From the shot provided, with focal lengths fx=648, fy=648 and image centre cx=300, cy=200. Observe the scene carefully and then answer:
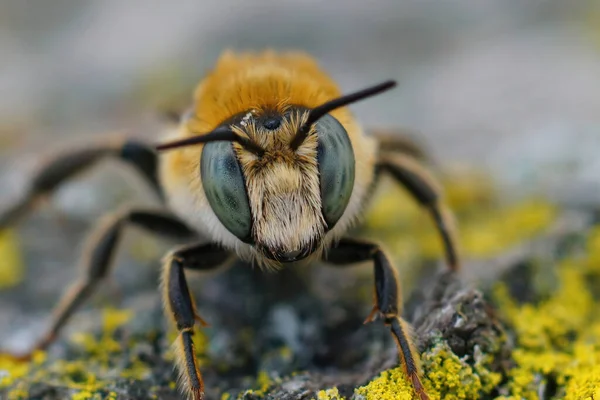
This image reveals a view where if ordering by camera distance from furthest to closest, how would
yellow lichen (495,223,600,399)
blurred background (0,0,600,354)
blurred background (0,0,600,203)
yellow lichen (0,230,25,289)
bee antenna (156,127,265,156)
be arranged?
blurred background (0,0,600,203) < blurred background (0,0,600,354) < yellow lichen (0,230,25,289) < yellow lichen (495,223,600,399) < bee antenna (156,127,265,156)

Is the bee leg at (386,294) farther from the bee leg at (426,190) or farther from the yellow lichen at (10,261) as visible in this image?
the yellow lichen at (10,261)

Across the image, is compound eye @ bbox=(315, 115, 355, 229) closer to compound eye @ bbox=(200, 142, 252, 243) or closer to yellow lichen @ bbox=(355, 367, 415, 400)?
compound eye @ bbox=(200, 142, 252, 243)

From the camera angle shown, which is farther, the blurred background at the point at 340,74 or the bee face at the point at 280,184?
the blurred background at the point at 340,74

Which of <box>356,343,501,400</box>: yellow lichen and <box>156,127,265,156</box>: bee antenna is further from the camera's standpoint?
<box>356,343,501,400</box>: yellow lichen

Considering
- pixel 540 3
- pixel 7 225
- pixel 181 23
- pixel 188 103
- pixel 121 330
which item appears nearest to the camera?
pixel 121 330

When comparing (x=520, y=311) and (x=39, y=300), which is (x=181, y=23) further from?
(x=520, y=311)

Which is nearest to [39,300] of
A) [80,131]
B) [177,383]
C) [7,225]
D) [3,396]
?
[7,225]

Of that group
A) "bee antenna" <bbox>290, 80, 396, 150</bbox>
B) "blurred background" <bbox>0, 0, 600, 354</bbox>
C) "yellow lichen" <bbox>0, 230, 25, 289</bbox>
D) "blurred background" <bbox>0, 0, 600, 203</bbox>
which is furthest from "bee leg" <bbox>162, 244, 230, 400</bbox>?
"blurred background" <bbox>0, 0, 600, 203</bbox>

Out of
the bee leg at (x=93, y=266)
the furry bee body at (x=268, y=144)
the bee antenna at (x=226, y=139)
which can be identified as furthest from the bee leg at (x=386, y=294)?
the bee leg at (x=93, y=266)
